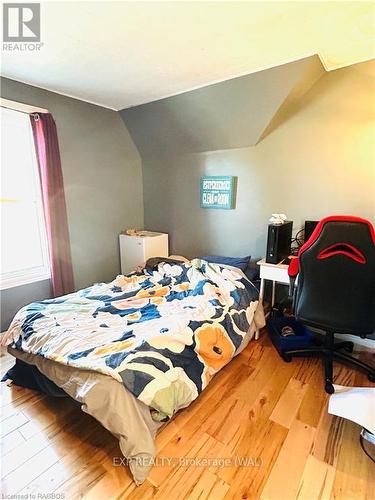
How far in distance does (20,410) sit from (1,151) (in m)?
2.19

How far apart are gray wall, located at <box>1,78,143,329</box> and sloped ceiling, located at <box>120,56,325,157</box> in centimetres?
32

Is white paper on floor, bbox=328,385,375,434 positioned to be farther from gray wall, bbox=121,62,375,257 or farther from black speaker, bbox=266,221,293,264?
gray wall, bbox=121,62,375,257

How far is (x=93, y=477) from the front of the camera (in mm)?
1256

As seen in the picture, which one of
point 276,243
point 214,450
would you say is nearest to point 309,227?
point 276,243

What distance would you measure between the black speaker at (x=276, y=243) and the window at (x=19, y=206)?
226cm

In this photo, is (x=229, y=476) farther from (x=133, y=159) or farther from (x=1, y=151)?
(x=133, y=159)

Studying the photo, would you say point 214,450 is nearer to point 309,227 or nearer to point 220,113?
point 309,227

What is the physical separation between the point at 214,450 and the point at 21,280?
2299mm

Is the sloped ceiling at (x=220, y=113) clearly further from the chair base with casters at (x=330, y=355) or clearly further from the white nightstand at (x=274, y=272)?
the chair base with casters at (x=330, y=355)

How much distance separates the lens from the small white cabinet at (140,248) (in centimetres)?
325

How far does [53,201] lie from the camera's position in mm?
2635

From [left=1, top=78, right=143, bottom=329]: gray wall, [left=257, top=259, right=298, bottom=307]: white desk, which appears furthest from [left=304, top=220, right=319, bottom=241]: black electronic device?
[left=1, top=78, right=143, bottom=329]: gray wall

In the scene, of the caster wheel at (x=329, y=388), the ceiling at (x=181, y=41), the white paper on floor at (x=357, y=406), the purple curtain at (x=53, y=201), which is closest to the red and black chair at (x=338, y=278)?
the caster wheel at (x=329, y=388)

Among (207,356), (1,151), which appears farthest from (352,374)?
(1,151)
